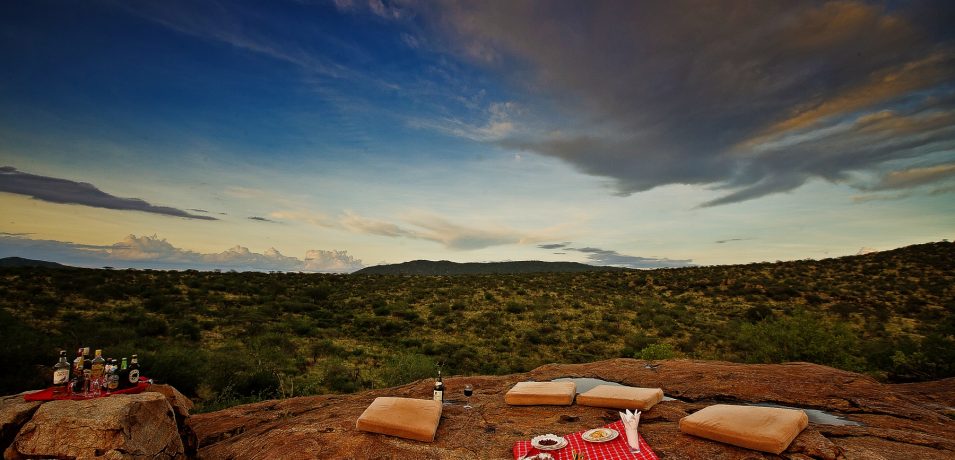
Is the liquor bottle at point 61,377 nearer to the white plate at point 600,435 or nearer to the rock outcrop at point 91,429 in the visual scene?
the rock outcrop at point 91,429

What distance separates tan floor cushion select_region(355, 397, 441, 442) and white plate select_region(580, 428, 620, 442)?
220 cm

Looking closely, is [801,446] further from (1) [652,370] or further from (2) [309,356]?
(2) [309,356]

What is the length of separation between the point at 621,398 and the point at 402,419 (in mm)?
3594

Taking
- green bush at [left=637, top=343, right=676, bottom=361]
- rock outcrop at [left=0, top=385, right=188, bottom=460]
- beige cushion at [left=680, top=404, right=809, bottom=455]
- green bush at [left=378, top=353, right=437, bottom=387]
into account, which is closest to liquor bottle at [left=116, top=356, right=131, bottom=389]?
rock outcrop at [left=0, top=385, right=188, bottom=460]

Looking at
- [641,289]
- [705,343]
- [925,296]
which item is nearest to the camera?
[705,343]

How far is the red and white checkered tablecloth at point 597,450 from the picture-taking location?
5301 millimetres

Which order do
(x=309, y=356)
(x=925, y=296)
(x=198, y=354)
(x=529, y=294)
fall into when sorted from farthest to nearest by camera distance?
(x=529, y=294), (x=925, y=296), (x=309, y=356), (x=198, y=354)

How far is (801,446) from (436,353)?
1730 cm

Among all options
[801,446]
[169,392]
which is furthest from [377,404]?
[801,446]

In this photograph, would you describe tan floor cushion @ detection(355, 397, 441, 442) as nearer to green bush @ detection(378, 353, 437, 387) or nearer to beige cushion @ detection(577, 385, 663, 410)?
beige cushion @ detection(577, 385, 663, 410)

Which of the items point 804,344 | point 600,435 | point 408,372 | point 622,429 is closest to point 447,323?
point 408,372

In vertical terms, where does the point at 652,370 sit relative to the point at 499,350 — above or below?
above

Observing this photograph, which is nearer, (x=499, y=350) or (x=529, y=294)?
(x=499, y=350)

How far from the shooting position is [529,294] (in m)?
37.1
